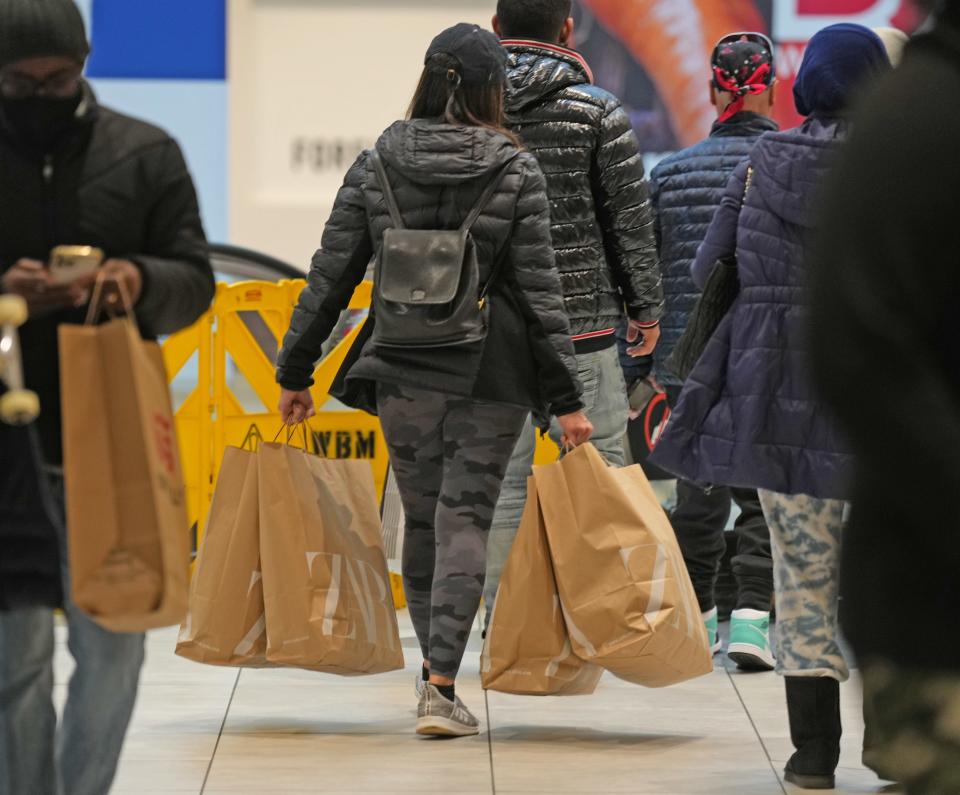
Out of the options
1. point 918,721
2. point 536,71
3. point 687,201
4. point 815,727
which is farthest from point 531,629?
point 918,721

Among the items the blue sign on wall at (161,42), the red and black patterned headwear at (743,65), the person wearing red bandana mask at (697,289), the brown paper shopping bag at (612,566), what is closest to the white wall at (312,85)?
the blue sign on wall at (161,42)

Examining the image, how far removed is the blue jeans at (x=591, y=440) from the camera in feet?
16.7

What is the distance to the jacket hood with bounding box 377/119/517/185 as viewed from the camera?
14.3 feet

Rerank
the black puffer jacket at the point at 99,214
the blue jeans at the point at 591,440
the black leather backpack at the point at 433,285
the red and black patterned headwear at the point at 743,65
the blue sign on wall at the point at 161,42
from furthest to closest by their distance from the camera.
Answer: the blue sign on wall at the point at 161,42
the red and black patterned headwear at the point at 743,65
the blue jeans at the point at 591,440
the black leather backpack at the point at 433,285
the black puffer jacket at the point at 99,214

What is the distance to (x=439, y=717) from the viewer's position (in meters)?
4.58

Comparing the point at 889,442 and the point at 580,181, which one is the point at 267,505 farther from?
the point at 889,442

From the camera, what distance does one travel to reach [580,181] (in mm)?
5000

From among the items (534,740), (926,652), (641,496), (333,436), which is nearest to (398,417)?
(641,496)

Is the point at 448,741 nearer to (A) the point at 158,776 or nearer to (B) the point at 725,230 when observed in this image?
(A) the point at 158,776

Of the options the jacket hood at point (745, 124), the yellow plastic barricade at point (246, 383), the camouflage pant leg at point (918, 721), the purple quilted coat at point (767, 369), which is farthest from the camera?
the yellow plastic barricade at point (246, 383)

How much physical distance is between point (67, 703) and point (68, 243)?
77 cm

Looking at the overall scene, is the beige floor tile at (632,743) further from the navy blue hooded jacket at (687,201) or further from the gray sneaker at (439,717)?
the navy blue hooded jacket at (687,201)

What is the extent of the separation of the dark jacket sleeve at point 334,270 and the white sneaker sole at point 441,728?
96 cm

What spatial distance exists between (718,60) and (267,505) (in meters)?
2.09
